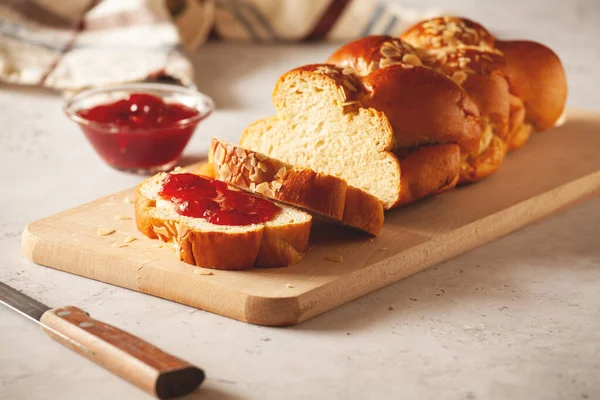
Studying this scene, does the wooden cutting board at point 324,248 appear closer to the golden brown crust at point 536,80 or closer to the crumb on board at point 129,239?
the crumb on board at point 129,239

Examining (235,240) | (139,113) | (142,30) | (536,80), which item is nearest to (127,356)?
(235,240)

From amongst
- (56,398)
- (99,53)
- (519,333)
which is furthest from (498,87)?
(99,53)

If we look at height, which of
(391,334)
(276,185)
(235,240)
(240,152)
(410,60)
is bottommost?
(391,334)

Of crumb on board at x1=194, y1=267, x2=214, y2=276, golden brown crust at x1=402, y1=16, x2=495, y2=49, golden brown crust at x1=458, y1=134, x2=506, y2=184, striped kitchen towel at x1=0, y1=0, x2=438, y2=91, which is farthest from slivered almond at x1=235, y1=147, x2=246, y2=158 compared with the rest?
striped kitchen towel at x1=0, y1=0, x2=438, y2=91

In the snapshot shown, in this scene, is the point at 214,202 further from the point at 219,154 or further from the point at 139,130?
the point at 139,130

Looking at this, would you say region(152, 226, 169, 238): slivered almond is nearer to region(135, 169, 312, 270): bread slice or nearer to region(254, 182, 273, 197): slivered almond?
region(135, 169, 312, 270): bread slice

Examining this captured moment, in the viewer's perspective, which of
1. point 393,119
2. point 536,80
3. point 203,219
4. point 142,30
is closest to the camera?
point 203,219
